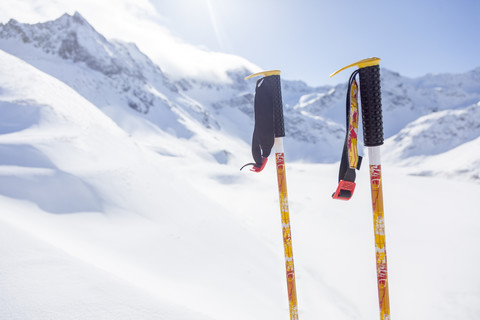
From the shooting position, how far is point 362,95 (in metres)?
2.78

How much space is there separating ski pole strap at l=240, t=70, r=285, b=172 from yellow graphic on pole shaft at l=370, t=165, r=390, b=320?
4.17ft

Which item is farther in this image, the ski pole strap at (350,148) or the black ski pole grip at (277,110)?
the black ski pole grip at (277,110)

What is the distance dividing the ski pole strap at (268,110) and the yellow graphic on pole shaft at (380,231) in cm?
127

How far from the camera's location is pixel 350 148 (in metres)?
3.02

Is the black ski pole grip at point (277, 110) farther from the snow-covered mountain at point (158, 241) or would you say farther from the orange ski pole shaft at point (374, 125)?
the snow-covered mountain at point (158, 241)

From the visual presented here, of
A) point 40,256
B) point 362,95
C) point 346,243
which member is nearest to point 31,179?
point 40,256

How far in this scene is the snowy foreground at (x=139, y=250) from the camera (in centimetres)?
346

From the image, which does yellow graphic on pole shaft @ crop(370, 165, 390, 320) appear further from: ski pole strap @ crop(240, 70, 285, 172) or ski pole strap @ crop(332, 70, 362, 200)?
ski pole strap @ crop(240, 70, 285, 172)

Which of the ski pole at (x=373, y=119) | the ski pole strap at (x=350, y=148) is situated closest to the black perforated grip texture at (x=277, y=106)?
the ski pole at (x=373, y=119)

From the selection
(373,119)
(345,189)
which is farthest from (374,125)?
(345,189)

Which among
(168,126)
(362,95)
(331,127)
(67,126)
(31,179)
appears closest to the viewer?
(362,95)

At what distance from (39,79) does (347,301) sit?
51.8 ft

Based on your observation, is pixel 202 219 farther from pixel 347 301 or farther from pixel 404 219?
pixel 404 219

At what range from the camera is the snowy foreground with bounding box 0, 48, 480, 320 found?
11.3 feet
